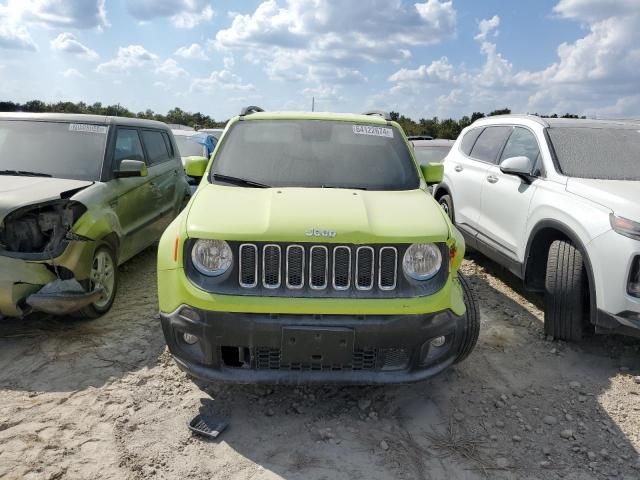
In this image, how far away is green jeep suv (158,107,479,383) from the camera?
9.37 feet

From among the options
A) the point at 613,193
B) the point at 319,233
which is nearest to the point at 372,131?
the point at 319,233

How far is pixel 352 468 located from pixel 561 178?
3179 millimetres

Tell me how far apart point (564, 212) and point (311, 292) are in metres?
2.54

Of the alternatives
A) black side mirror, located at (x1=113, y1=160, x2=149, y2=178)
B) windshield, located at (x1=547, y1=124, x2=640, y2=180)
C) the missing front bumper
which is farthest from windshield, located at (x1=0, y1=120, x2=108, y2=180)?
windshield, located at (x1=547, y1=124, x2=640, y2=180)

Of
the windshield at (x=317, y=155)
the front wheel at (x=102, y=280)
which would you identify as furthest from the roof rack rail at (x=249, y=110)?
the front wheel at (x=102, y=280)

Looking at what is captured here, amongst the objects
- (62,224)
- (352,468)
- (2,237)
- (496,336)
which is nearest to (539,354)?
(496,336)

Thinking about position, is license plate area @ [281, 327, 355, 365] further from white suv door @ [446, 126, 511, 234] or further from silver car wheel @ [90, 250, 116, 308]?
white suv door @ [446, 126, 511, 234]

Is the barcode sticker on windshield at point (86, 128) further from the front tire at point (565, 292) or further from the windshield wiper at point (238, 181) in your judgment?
the front tire at point (565, 292)

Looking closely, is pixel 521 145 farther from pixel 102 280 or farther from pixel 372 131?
pixel 102 280

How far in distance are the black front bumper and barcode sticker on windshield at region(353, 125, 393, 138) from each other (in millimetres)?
1801

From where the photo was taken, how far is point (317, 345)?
2.84 m

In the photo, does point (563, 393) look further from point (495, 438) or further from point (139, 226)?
point (139, 226)

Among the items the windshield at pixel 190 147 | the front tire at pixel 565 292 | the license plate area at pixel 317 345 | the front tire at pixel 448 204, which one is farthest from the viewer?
the windshield at pixel 190 147

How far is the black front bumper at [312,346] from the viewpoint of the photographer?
284cm
